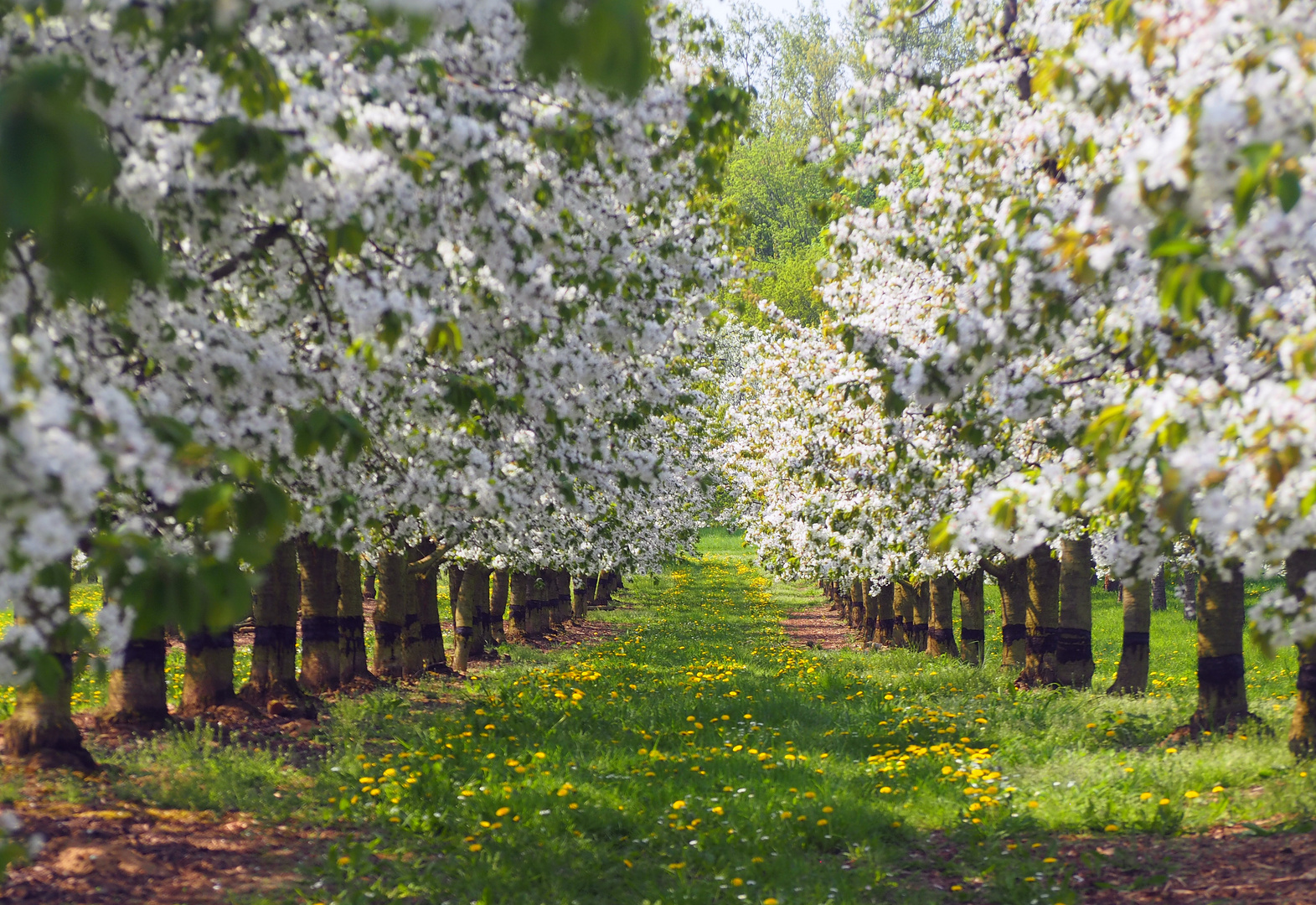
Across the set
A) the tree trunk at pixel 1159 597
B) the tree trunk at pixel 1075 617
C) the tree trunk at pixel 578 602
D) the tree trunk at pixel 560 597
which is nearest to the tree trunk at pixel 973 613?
the tree trunk at pixel 1075 617

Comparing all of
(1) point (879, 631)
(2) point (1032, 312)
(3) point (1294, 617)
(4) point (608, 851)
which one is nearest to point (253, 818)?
(4) point (608, 851)

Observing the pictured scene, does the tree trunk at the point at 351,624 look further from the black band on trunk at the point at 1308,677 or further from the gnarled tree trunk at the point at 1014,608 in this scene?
the black band on trunk at the point at 1308,677

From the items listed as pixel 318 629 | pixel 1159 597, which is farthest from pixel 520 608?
pixel 1159 597

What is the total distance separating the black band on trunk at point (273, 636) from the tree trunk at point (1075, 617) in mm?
10542

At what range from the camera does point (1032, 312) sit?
585 centimetres

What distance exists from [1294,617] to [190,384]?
16.2 ft

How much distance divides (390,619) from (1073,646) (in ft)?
36.0

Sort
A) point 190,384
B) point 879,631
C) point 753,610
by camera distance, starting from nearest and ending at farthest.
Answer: point 190,384
point 879,631
point 753,610

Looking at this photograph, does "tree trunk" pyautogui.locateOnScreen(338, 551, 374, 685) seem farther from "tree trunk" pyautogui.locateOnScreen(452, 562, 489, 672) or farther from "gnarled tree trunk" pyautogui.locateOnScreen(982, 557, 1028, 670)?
"gnarled tree trunk" pyautogui.locateOnScreen(982, 557, 1028, 670)

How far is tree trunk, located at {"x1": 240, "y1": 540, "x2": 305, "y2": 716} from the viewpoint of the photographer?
542 inches

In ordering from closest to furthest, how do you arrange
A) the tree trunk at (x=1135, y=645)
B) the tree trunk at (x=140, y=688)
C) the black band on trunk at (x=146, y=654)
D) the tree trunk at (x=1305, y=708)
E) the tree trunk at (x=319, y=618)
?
1. the tree trunk at (x=1305, y=708)
2. the tree trunk at (x=140, y=688)
3. the black band on trunk at (x=146, y=654)
4. the tree trunk at (x=319, y=618)
5. the tree trunk at (x=1135, y=645)

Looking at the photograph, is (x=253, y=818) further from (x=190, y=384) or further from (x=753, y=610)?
(x=753, y=610)

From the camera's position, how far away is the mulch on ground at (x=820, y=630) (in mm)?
32031

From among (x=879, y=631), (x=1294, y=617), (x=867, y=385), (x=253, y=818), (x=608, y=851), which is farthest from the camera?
(x=879, y=631)
